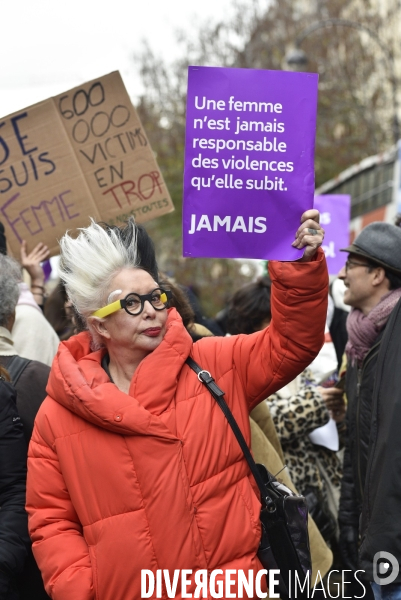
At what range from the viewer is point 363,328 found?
Result: 13.9 feet

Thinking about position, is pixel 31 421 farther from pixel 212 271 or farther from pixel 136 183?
pixel 212 271

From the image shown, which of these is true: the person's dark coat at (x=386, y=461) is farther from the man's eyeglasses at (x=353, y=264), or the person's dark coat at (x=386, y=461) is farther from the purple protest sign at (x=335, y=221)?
the purple protest sign at (x=335, y=221)

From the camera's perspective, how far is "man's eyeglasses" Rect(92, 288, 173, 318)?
305 cm

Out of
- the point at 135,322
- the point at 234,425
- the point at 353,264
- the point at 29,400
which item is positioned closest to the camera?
the point at 234,425

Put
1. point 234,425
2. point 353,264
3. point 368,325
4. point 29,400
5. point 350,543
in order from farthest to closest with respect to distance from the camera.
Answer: point 350,543 → point 353,264 → point 368,325 → point 29,400 → point 234,425

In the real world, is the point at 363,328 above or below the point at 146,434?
above

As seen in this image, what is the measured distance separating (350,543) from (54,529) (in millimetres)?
2283

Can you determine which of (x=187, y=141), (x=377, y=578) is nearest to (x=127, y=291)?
(x=187, y=141)

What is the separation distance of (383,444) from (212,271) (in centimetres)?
2611

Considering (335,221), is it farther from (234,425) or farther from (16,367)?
(234,425)

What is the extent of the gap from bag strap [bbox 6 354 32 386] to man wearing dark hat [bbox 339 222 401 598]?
62.8 inches

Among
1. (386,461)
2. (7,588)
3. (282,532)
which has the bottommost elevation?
(7,588)

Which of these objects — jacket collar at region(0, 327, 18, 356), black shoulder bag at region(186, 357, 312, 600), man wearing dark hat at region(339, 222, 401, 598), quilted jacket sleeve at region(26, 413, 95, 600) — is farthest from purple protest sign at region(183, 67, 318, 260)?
man wearing dark hat at region(339, 222, 401, 598)

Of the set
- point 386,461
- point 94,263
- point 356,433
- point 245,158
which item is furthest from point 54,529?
point 356,433
